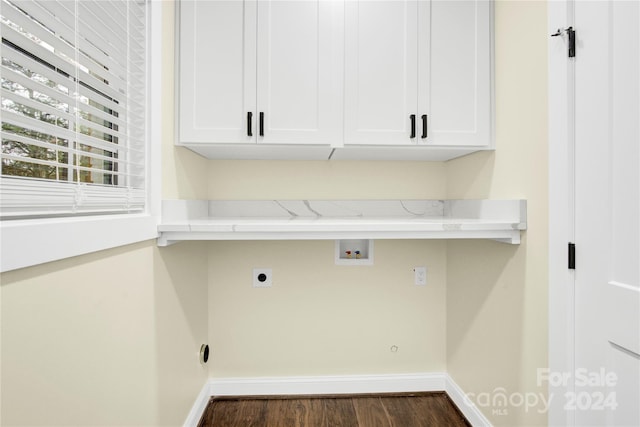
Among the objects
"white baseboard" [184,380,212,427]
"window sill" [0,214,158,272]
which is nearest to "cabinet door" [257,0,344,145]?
"window sill" [0,214,158,272]

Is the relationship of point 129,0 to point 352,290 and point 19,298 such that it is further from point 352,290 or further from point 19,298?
point 352,290

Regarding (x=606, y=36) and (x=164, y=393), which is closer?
(x=606, y=36)

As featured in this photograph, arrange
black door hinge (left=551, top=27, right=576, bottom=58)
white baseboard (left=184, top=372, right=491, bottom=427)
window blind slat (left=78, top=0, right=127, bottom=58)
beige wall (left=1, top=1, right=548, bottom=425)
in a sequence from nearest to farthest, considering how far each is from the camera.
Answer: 1. beige wall (left=1, top=1, right=548, bottom=425)
2. window blind slat (left=78, top=0, right=127, bottom=58)
3. black door hinge (left=551, top=27, right=576, bottom=58)
4. white baseboard (left=184, top=372, right=491, bottom=427)

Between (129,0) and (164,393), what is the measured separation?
4.88ft

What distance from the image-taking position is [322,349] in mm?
1954

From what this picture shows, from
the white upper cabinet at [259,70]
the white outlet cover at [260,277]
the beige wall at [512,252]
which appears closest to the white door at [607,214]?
the beige wall at [512,252]

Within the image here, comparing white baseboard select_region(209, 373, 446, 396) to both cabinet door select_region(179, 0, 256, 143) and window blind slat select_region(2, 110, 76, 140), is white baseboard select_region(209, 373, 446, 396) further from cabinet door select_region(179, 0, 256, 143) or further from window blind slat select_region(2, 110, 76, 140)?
window blind slat select_region(2, 110, 76, 140)

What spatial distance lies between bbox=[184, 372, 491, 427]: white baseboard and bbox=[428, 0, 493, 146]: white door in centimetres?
140

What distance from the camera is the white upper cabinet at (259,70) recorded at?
1.48m

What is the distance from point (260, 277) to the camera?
6.37ft

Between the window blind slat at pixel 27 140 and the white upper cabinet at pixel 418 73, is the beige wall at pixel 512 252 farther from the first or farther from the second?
the window blind slat at pixel 27 140

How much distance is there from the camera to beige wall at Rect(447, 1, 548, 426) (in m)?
1.23

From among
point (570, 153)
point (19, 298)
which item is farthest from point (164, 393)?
point (570, 153)

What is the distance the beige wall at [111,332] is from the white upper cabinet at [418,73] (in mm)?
862
